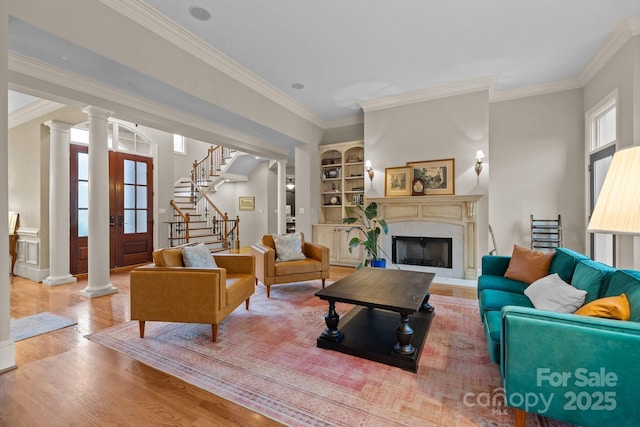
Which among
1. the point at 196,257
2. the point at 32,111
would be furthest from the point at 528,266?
the point at 32,111

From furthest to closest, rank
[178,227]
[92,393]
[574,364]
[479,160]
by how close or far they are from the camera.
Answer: [178,227]
[479,160]
[92,393]
[574,364]

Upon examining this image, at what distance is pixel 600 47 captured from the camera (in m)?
3.77

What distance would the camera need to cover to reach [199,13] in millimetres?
2996

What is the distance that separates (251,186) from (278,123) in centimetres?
540

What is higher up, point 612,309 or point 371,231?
point 371,231

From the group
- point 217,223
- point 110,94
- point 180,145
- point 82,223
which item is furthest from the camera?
point 180,145

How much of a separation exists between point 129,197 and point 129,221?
1.70ft

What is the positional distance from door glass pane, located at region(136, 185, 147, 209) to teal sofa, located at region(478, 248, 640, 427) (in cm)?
702

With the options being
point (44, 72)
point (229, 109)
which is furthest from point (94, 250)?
point (229, 109)

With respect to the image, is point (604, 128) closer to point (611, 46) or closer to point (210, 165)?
point (611, 46)

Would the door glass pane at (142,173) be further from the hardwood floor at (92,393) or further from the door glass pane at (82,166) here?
the hardwood floor at (92,393)

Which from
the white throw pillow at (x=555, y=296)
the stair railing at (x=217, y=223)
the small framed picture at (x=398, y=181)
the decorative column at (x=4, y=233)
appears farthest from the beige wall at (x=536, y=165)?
the stair railing at (x=217, y=223)

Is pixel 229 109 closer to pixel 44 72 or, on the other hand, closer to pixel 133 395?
pixel 44 72

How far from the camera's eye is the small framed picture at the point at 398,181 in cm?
530
